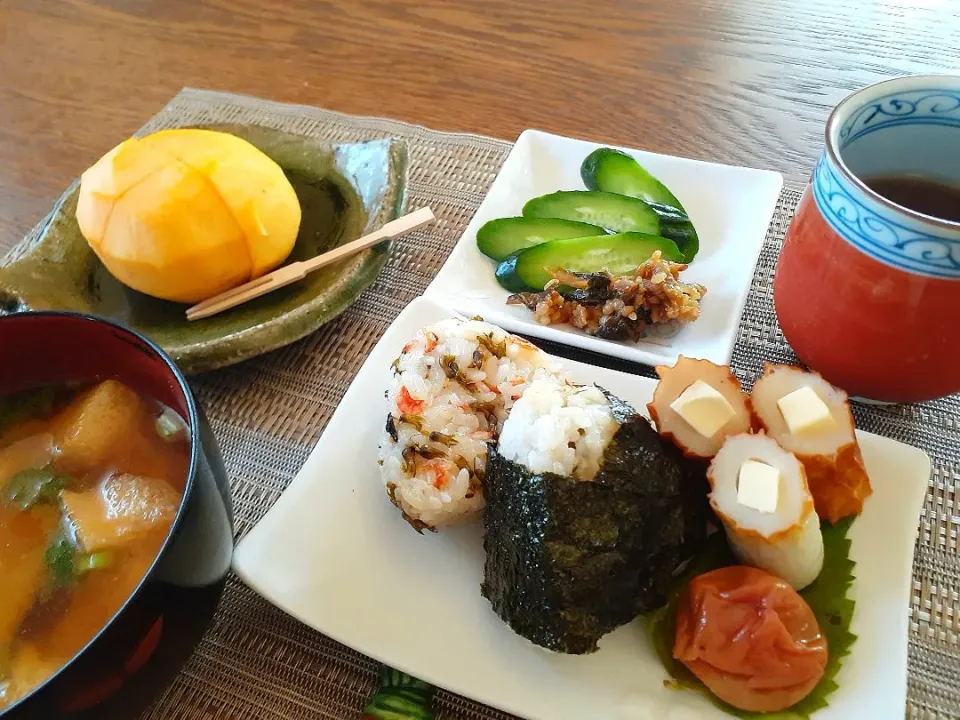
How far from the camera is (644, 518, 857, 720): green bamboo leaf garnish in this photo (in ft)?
2.53

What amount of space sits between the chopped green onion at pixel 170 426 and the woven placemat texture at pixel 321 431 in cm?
24

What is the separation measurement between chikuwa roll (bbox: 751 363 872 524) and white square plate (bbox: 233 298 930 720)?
45 mm

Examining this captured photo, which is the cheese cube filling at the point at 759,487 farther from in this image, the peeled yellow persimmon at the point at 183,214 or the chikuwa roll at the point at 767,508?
the peeled yellow persimmon at the point at 183,214

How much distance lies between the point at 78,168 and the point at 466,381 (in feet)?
4.02

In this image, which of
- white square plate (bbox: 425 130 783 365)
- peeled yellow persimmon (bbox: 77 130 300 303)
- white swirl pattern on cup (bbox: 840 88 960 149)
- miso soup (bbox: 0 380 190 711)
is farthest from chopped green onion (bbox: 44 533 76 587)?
white swirl pattern on cup (bbox: 840 88 960 149)

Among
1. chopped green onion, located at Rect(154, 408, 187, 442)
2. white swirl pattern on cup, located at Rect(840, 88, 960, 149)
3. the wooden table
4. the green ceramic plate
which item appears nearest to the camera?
chopped green onion, located at Rect(154, 408, 187, 442)

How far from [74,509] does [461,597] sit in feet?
1.47

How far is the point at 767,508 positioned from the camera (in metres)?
0.80

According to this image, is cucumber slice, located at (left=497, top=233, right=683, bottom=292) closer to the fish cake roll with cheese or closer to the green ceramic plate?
the green ceramic plate

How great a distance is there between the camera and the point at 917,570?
3.06 ft

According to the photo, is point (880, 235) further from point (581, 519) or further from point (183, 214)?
point (183, 214)

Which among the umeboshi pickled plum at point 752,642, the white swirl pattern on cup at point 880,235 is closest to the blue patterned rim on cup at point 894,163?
the white swirl pattern on cup at point 880,235

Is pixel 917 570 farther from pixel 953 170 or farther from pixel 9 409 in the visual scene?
pixel 9 409

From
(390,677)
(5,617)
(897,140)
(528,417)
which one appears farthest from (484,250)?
(5,617)
